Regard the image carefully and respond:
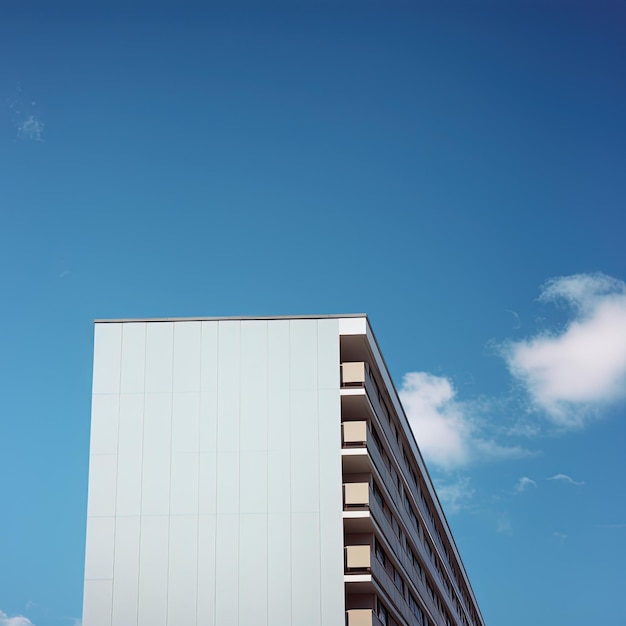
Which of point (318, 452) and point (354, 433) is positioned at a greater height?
point (354, 433)

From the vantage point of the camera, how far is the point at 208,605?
154 ft

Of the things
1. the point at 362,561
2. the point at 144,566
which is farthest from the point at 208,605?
the point at 362,561

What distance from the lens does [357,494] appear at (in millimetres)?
50000

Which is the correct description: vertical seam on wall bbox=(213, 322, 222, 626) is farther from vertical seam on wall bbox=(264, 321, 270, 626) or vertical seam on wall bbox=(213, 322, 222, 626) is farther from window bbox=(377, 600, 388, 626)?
window bbox=(377, 600, 388, 626)

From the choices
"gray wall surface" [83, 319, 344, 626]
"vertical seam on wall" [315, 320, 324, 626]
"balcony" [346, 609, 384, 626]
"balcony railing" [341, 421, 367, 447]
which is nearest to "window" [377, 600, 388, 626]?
"balcony" [346, 609, 384, 626]

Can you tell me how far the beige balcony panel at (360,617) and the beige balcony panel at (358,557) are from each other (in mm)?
1931

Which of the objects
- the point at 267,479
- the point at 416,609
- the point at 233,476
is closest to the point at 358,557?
the point at 267,479

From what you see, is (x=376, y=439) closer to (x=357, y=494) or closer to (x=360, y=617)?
(x=357, y=494)

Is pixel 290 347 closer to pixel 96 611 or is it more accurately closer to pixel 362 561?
pixel 362 561

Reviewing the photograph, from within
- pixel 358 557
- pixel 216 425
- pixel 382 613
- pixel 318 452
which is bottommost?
pixel 382 613

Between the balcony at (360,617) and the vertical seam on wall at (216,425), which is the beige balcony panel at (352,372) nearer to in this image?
the vertical seam on wall at (216,425)

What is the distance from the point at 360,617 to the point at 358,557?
2586 mm

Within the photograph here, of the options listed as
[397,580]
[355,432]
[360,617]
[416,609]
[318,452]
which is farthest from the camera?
[416,609]

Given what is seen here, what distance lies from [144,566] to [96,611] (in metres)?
2.74
